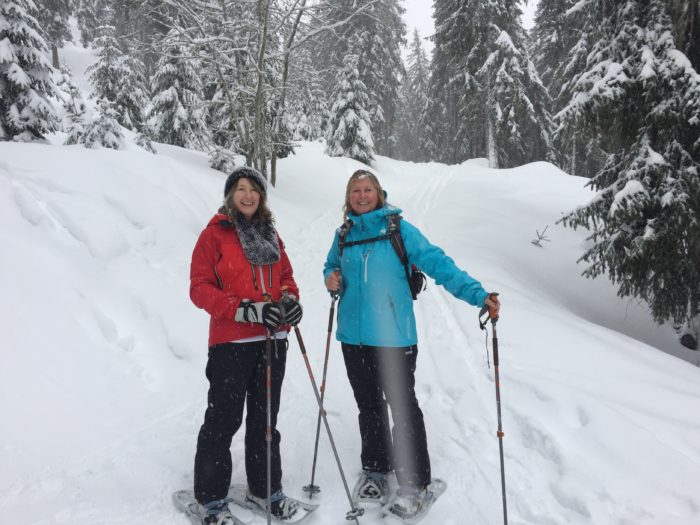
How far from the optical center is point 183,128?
19.7 metres

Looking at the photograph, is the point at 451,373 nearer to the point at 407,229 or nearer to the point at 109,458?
the point at 407,229

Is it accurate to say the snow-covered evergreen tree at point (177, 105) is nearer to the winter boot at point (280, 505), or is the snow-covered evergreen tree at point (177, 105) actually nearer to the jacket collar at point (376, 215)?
the jacket collar at point (376, 215)

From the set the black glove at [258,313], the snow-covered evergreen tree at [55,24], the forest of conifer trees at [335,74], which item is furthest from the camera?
the snow-covered evergreen tree at [55,24]

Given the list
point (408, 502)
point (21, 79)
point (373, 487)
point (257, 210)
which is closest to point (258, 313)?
point (257, 210)

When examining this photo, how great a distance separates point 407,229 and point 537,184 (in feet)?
62.9

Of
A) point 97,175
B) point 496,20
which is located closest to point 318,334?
point 97,175

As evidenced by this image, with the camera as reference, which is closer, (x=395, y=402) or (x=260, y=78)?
(x=395, y=402)

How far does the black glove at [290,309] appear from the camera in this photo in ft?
9.57

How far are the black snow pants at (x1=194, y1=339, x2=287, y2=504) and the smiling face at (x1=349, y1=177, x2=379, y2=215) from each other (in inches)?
46.4

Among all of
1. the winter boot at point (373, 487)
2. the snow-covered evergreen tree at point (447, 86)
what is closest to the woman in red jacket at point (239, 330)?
the winter boot at point (373, 487)

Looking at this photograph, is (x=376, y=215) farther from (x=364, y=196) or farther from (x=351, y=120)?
(x=351, y=120)

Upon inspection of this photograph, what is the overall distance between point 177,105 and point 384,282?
1892 centimetres

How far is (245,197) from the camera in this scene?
3.11 m

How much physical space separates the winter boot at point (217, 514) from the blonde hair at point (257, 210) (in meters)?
1.98
